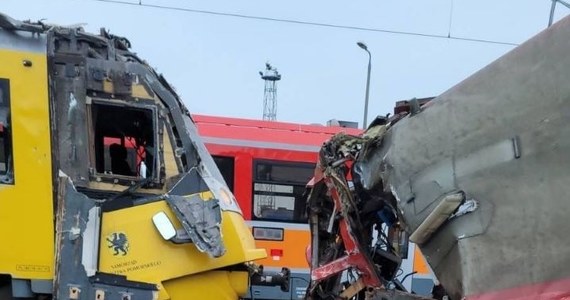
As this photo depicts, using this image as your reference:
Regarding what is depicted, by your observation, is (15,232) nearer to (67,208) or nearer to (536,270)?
(67,208)

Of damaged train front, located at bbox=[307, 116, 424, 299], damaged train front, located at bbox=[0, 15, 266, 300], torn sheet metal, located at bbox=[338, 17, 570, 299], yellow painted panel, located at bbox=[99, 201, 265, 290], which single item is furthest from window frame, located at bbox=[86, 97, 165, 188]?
torn sheet metal, located at bbox=[338, 17, 570, 299]

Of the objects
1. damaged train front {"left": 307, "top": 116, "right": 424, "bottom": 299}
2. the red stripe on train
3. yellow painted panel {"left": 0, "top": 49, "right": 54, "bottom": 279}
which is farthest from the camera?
damaged train front {"left": 307, "top": 116, "right": 424, "bottom": 299}

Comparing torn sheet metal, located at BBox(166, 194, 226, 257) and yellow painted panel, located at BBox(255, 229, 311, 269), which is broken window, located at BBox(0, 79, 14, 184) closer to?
torn sheet metal, located at BBox(166, 194, 226, 257)

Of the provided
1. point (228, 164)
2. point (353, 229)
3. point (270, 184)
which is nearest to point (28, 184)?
point (353, 229)

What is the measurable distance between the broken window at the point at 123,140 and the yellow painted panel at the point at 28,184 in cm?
37

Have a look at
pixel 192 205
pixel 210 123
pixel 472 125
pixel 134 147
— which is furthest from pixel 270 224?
pixel 472 125

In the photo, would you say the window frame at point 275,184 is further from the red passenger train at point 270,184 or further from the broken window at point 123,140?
the broken window at point 123,140

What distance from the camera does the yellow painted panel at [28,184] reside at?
13.1ft

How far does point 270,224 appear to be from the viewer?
9.16 m

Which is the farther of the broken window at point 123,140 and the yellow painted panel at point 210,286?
the broken window at point 123,140

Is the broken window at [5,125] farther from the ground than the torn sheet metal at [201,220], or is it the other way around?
the broken window at [5,125]

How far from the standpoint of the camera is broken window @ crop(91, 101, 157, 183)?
A: 14.6 ft

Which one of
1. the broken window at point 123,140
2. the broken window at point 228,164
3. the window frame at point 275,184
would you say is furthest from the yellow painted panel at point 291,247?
the broken window at point 123,140

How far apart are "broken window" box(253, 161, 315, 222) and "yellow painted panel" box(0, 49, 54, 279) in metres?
5.18
